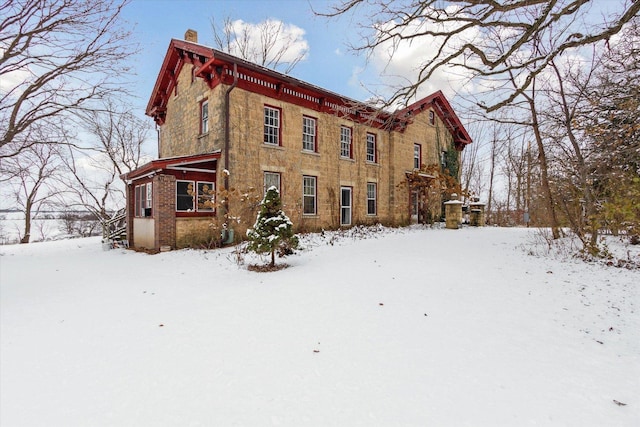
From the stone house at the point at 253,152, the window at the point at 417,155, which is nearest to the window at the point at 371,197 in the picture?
the stone house at the point at 253,152

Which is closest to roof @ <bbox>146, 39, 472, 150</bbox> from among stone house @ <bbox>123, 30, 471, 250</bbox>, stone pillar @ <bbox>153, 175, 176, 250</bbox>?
stone house @ <bbox>123, 30, 471, 250</bbox>

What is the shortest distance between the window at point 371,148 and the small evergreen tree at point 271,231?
10490 millimetres

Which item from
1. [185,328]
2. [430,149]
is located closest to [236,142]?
[185,328]

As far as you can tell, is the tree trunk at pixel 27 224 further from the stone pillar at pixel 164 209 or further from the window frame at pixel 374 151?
the window frame at pixel 374 151

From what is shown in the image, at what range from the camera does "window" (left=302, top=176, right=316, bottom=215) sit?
14.3 meters

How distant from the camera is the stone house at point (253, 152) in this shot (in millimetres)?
11594

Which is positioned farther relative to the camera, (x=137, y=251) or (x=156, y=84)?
(x=156, y=84)

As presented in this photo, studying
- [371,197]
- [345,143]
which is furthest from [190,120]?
[371,197]

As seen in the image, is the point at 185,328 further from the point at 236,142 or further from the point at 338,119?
the point at 338,119

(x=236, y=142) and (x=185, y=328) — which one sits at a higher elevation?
(x=236, y=142)

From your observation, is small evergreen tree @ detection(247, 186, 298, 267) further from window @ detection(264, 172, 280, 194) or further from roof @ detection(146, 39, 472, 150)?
window @ detection(264, 172, 280, 194)

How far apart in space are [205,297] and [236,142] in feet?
24.4

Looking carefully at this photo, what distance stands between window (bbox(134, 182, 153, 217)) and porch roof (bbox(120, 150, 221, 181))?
51cm

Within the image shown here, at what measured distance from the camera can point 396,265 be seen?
24.9 feet
